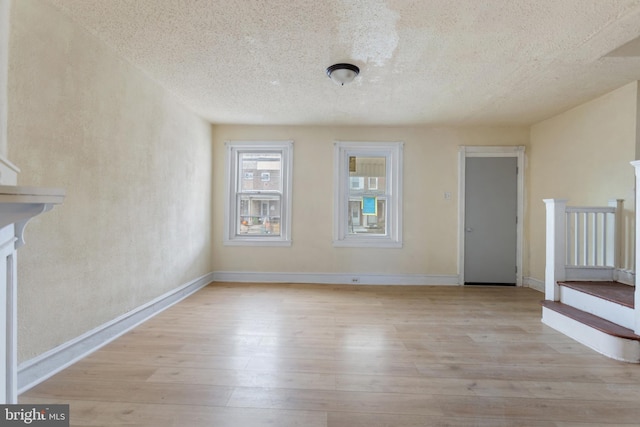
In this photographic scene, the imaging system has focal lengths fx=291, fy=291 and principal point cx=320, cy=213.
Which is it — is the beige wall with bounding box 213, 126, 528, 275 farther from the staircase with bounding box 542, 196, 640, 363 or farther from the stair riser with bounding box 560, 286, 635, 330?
the stair riser with bounding box 560, 286, 635, 330

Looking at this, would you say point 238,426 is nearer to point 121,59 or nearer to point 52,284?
point 52,284

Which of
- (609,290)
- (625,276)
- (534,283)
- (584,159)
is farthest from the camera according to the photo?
(534,283)

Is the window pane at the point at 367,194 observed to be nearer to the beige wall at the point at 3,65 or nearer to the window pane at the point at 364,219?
the window pane at the point at 364,219

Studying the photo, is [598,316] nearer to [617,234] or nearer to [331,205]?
[617,234]

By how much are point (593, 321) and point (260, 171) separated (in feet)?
14.7

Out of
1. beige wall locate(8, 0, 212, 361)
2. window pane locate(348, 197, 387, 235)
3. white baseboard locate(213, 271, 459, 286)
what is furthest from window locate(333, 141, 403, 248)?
beige wall locate(8, 0, 212, 361)

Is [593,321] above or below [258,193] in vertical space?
below

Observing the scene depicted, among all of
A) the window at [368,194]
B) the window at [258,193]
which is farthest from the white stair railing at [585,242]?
the window at [258,193]

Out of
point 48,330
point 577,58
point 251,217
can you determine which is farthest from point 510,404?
point 251,217

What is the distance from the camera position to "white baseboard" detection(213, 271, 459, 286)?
15.5 ft

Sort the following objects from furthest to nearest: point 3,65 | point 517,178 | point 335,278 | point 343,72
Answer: point 335,278 → point 517,178 → point 343,72 → point 3,65

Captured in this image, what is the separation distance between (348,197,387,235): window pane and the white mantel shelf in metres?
4.09

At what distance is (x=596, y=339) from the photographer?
8.22ft

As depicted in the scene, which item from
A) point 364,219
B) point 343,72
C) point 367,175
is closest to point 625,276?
point 364,219
